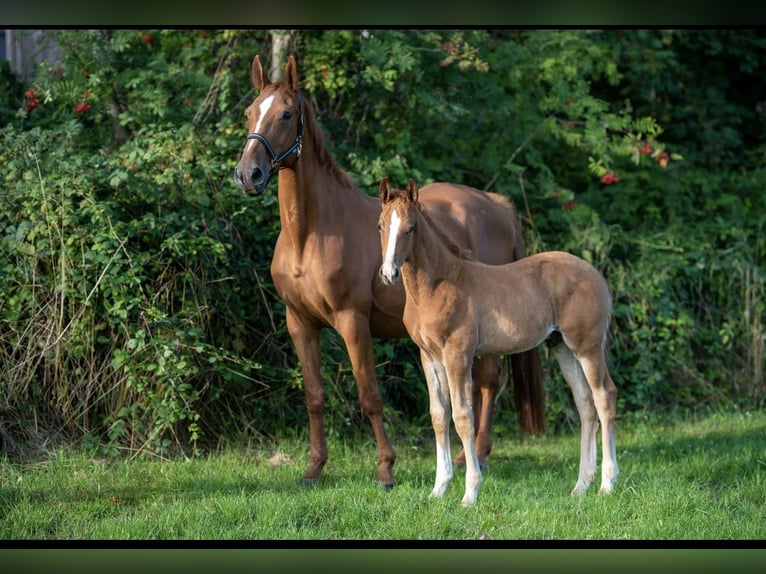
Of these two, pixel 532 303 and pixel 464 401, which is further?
pixel 532 303

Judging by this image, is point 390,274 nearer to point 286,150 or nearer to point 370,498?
point 286,150

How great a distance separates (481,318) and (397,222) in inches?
31.5

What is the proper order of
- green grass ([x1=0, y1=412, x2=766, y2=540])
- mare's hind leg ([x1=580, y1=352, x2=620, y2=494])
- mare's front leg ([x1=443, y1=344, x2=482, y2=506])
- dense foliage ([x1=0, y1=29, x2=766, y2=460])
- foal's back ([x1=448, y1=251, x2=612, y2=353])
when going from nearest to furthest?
green grass ([x1=0, y1=412, x2=766, y2=540]) → mare's front leg ([x1=443, y1=344, x2=482, y2=506]) → foal's back ([x1=448, y1=251, x2=612, y2=353]) → mare's hind leg ([x1=580, y1=352, x2=620, y2=494]) → dense foliage ([x1=0, y1=29, x2=766, y2=460])

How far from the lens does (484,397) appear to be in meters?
6.94

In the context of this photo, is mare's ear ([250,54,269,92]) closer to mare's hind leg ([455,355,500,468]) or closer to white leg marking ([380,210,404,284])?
white leg marking ([380,210,404,284])

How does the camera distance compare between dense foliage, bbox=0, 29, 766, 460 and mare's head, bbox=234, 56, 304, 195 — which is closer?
mare's head, bbox=234, 56, 304, 195

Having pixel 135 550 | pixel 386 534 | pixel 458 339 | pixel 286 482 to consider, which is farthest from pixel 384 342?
pixel 135 550

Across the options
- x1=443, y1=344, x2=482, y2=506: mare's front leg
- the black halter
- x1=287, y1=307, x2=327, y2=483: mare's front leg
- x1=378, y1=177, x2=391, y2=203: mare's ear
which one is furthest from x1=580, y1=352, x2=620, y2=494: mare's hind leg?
the black halter

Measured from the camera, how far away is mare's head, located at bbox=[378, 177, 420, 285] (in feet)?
16.8

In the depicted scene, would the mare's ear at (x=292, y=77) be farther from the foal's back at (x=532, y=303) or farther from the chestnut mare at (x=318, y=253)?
the foal's back at (x=532, y=303)

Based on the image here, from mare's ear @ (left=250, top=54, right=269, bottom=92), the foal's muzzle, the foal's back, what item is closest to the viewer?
the foal's muzzle

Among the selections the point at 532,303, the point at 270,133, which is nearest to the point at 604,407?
the point at 532,303

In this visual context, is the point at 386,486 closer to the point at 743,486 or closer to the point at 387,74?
the point at 743,486
